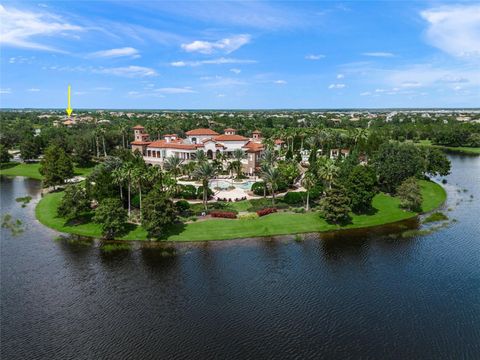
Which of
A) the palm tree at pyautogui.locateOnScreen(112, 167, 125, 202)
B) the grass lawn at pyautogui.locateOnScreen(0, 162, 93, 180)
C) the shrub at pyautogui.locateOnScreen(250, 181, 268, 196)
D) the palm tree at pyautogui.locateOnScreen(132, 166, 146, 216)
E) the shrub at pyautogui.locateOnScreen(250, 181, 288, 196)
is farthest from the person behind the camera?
the grass lawn at pyautogui.locateOnScreen(0, 162, 93, 180)

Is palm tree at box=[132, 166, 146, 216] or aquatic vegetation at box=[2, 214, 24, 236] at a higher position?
palm tree at box=[132, 166, 146, 216]

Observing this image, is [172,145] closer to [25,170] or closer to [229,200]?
[229,200]

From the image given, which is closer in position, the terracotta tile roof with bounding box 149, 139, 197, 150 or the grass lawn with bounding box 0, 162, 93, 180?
the terracotta tile roof with bounding box 149, 139, 197, 150

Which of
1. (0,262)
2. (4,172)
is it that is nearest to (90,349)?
(0,262)

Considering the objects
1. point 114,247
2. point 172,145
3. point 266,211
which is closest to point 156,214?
point 114,247

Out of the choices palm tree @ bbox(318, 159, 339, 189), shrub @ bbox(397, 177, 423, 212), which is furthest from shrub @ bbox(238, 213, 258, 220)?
shrub @ bbox(397, 177, 423, 212)

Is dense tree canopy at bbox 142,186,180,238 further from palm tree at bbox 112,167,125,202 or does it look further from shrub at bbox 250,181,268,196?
shrub at bbox 250,181,268,196

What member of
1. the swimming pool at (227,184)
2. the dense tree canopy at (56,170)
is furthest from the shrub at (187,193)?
the dense tree canopy at (56,170)
